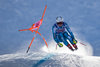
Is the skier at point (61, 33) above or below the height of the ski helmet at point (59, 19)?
below

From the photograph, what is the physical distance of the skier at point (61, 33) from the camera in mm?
11328

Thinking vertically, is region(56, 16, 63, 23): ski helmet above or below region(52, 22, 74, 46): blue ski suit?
above

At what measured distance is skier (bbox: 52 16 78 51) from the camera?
11.3 m

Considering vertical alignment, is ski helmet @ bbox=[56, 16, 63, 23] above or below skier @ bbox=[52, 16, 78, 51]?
above

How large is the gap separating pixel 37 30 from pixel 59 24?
82.4 inches

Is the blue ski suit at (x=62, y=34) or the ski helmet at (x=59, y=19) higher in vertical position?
the ski helmet at (x=59, y=19)

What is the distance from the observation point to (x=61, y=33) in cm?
1159

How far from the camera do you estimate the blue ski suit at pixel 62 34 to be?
11.4 metres

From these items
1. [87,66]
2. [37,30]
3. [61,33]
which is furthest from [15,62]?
[61,33]

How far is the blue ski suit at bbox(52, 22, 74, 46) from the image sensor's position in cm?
1141

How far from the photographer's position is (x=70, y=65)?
25.3 feet

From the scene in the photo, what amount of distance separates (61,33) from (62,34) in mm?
154

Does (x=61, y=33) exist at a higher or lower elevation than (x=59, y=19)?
lower

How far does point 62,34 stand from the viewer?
11.7 metres
